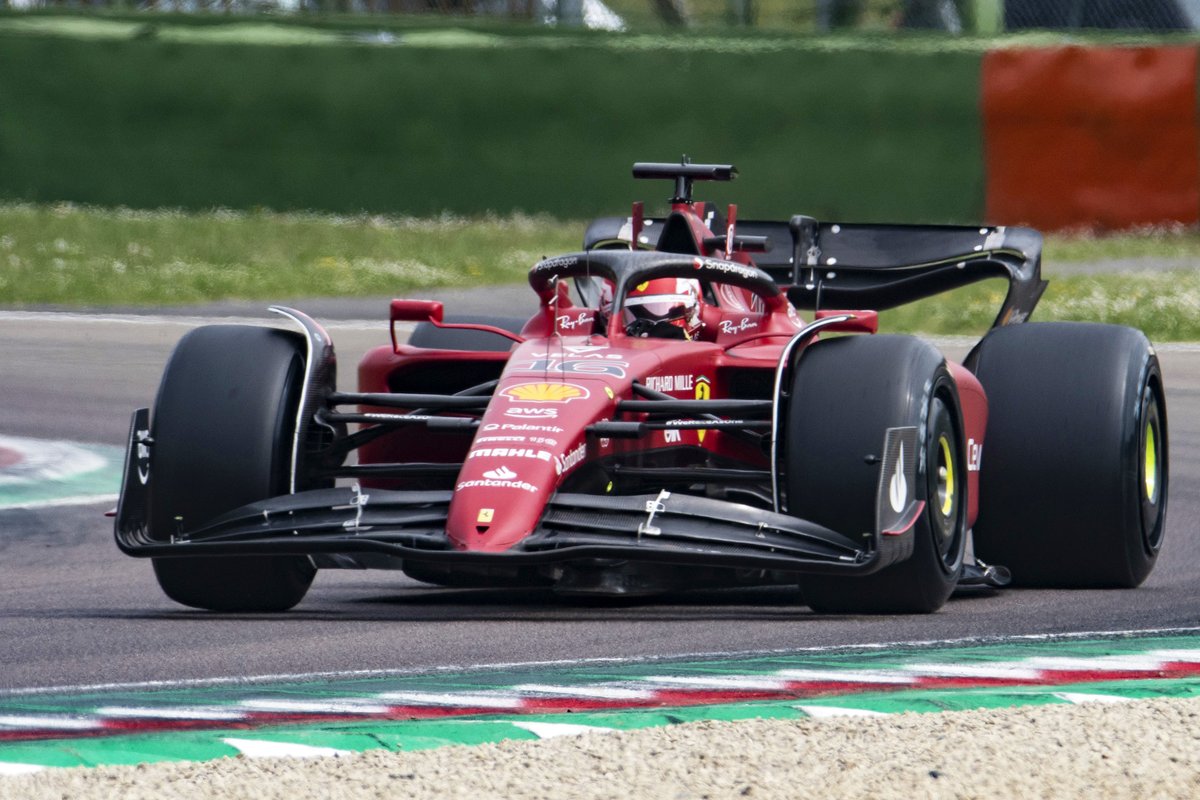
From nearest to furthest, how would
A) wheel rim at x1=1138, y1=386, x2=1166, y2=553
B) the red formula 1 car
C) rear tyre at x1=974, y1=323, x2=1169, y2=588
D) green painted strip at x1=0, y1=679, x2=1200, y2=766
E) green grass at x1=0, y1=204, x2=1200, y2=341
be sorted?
green painted strip at x1=0, y1=679, x2=1200, y2=766 < the red formula 1 car < rear tyre at x1=974, y1=323, x2=1169, y2=588 < wheel rim at x1=1138, y1=386, x2=1166, y2=553 < green grass at x1=0, y1=204, x2=1200, y2=341

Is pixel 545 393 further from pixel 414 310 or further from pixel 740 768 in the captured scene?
pixel 740 768

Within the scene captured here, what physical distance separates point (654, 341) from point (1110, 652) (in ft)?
6.91

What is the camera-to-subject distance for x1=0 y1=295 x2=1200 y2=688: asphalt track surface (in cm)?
589

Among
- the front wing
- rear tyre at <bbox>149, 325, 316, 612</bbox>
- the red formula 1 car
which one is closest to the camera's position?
the front wing

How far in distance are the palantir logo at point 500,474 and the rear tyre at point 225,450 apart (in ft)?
2.74

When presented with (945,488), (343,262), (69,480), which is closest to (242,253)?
(343,262)

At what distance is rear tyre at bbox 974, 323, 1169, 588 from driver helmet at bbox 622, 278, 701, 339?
108 cm

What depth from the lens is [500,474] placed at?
6.52m

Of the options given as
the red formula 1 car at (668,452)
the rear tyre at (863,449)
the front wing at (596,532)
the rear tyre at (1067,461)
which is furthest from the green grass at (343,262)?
the front wing at (596,532)

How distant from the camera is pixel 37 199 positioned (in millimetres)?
22266

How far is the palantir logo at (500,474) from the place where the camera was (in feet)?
21.3

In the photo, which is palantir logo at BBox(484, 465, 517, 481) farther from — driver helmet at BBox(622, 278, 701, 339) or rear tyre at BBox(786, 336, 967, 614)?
driver helmet at BBox(622, 278, 701, 339)

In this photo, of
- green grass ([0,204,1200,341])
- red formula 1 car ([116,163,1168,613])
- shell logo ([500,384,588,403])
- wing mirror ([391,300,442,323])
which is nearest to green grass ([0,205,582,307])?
green grass ([0,204,1200,341])

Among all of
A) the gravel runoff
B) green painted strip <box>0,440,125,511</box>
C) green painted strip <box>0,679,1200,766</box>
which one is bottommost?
green painted strip <box>0,440,125,511</box>
